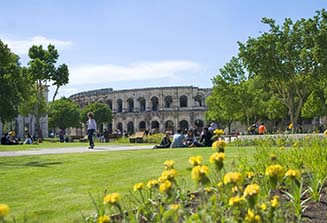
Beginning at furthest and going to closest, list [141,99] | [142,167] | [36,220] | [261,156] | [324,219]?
[141,99]
[142,167]
[261,156]
[36,220]
[324,219]

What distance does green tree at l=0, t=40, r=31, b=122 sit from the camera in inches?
968

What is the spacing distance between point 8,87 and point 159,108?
4183 cm

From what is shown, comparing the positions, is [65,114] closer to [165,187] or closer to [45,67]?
[45,67]

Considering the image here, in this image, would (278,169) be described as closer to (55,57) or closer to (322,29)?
(322,29)

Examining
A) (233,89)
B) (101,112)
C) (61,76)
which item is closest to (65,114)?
(101,112)

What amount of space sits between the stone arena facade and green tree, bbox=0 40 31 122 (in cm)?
3708

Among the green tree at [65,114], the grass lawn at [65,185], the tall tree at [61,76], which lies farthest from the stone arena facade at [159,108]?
the grass lawn at [65,185]

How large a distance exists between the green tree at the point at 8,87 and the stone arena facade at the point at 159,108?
37.1 m

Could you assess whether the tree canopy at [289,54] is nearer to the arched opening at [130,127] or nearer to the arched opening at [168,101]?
the arched opening at [168,101]

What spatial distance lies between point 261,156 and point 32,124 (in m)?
61.6

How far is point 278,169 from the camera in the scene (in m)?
2.38

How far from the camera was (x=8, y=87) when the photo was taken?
2467 cm

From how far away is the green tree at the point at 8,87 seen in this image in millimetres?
24578

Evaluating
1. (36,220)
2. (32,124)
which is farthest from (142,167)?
(32,124)
